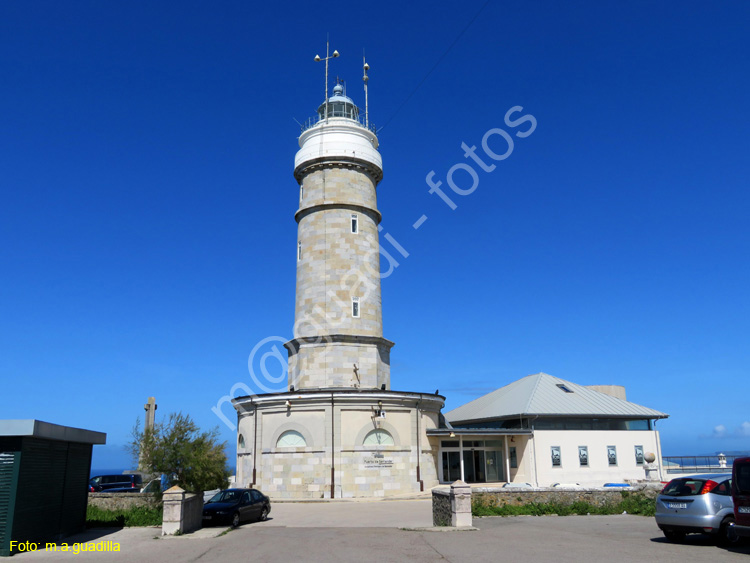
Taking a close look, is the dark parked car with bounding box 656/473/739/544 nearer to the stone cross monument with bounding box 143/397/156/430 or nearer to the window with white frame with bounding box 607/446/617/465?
the window with white frame with bounding box 607/446/617/465

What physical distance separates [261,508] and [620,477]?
2457cm

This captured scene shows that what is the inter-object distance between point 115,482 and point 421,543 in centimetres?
2486

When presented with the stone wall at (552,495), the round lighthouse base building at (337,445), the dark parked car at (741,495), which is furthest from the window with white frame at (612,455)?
the dark parked car at (741,495)

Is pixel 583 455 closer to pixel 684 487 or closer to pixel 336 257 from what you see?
pixel 336 257

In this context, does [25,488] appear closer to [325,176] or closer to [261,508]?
[261,508]

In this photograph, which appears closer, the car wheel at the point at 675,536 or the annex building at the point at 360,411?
the car wheel at the point at 675,536

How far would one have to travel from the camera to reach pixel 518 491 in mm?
21938

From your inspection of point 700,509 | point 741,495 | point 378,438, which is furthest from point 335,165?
point 741,495

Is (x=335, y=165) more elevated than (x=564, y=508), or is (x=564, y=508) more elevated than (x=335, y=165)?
(x=335, y=165)

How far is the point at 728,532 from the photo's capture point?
14.1 metres

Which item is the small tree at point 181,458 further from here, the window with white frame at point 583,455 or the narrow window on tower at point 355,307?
the window with white frame at point 583,455

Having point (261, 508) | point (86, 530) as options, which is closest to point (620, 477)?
point (261, 508)

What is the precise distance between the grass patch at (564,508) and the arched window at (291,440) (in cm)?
1154

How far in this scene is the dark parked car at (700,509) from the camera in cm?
1400
